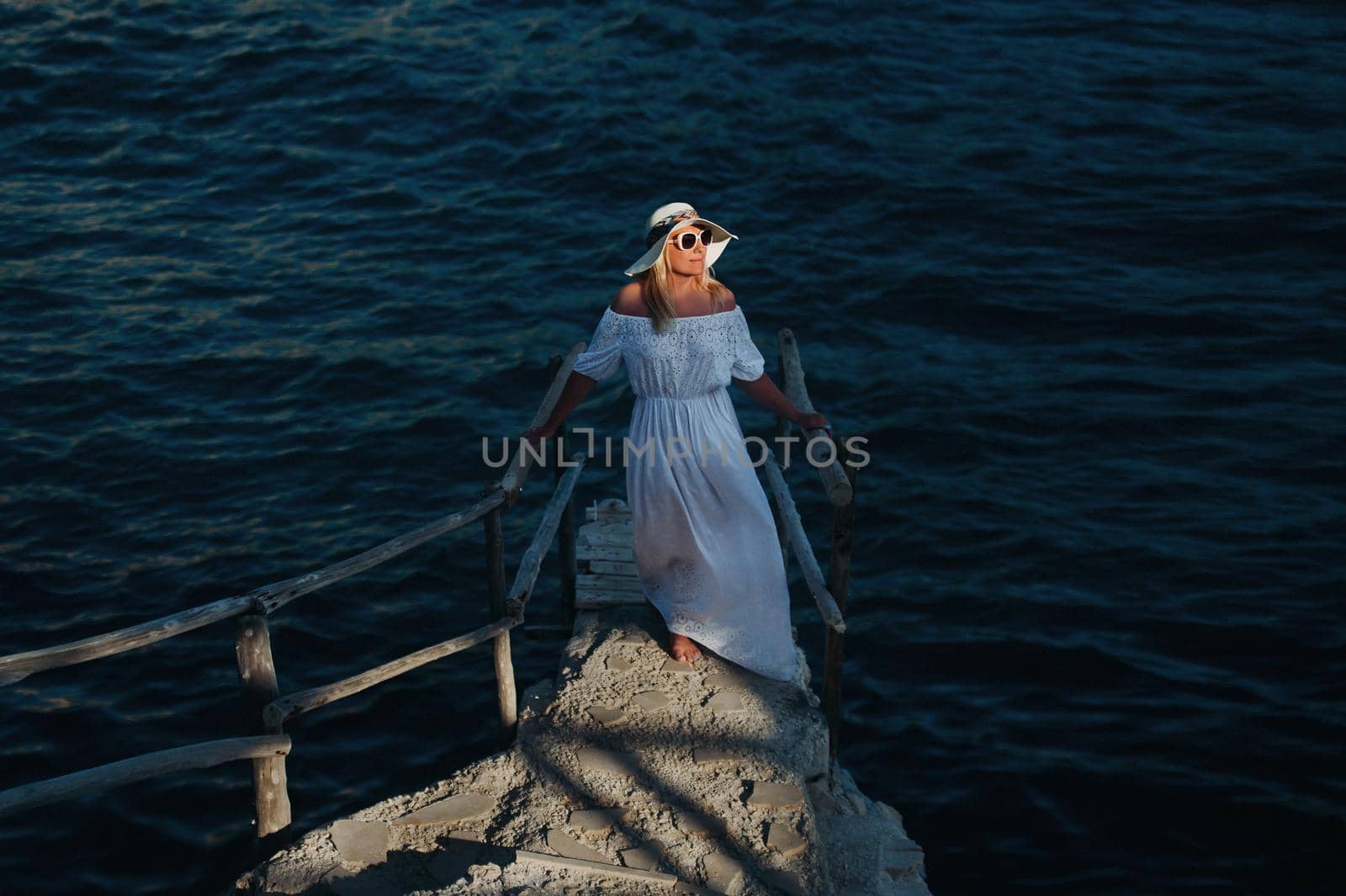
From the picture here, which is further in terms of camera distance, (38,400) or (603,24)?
(603,24)

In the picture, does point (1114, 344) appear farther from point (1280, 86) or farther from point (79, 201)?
point (79, 201)

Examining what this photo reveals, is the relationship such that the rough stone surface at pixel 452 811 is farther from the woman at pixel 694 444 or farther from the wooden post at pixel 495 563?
the woman at pixel 694 444

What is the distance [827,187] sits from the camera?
550 inches

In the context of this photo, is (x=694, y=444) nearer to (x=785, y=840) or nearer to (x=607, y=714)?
(x=607, y=714)

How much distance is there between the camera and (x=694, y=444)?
5.96m

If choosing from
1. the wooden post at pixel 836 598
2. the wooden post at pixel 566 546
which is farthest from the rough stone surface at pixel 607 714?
the wooden post at pixel 566 546

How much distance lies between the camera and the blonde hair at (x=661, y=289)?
226 inches

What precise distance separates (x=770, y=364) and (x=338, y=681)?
22.7 ft

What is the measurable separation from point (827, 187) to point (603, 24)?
453 cm

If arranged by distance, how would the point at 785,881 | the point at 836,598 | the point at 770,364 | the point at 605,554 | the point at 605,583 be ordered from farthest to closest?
the point at 770,364
the point at 605,554
the point at 605,583
the point at 836,598
the point at 785,881

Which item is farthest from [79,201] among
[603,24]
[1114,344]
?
[1114,344]

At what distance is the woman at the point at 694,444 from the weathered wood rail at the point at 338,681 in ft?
0.85

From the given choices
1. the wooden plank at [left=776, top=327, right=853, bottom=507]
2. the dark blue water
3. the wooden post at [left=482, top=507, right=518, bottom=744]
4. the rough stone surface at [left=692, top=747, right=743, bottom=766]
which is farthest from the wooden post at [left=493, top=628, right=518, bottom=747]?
the dark blue water

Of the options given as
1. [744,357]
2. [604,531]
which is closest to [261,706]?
[744,357]
